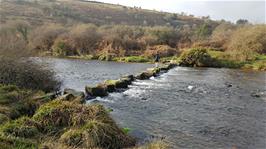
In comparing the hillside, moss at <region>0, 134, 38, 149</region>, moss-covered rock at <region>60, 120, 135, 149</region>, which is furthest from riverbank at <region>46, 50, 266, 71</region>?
moss at <region>0, 134, 38, 149</region>

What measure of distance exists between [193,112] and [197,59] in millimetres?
45032

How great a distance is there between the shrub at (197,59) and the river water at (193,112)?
25.3 meters

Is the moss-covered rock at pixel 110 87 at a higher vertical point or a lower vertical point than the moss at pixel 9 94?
lower

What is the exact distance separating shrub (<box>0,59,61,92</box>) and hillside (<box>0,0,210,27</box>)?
105092mm

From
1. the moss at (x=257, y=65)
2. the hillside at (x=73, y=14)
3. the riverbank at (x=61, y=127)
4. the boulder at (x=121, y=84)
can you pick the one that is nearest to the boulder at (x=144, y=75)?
the boulder at (x=121, y=84)

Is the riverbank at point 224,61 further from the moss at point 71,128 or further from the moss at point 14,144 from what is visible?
the moss at point 14,144

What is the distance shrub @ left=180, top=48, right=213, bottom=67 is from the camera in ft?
240

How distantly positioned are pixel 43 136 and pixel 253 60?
6390cm

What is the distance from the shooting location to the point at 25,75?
101ft

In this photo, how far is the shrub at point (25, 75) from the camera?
29984mm

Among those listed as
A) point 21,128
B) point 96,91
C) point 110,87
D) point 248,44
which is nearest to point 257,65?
point 248,44

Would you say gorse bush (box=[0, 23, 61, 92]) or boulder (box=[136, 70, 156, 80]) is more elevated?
gorse bush (box=[0, 23, 61, 92])

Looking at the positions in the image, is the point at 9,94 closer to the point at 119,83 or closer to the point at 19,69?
the point at 19,69

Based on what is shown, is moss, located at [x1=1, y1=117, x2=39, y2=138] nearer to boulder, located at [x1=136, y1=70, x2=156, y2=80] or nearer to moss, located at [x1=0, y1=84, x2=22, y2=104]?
moss, located at [x1=0, y1=84, x2=22, y2=104]
